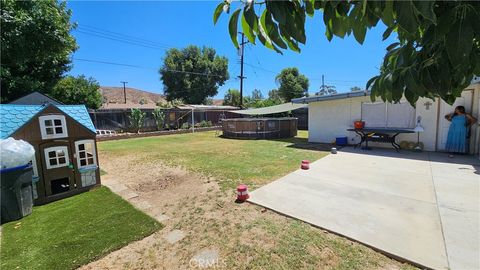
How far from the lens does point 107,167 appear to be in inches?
288

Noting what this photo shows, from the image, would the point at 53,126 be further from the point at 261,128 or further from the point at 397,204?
the point at 261,128

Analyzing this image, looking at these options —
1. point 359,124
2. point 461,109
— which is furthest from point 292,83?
point 461,109

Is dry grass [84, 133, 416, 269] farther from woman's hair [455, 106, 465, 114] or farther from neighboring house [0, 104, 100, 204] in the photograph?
woman's hair [455, 106, 465, 114]

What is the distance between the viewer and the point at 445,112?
322 inches

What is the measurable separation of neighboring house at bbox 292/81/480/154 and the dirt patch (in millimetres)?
6221

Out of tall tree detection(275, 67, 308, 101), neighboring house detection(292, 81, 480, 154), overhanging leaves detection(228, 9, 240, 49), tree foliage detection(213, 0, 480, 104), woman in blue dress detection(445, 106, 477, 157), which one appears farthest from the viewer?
tall tree detection(275, 67, 308, 101)

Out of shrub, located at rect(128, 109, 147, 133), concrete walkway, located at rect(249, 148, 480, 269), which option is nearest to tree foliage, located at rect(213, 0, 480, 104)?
concrete walkway, located at rect(249, 148, 480, 269)

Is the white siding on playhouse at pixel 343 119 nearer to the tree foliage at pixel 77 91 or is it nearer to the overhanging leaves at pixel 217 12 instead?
the overhanging leaves at pixel 217 12

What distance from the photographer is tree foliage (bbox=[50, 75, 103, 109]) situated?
14495mm

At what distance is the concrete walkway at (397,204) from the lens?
2.68m

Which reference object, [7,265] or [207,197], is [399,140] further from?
[7,265]

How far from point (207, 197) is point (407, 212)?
347 centimetres

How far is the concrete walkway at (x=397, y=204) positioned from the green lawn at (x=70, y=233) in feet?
7.21

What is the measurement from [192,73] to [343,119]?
2221cm
